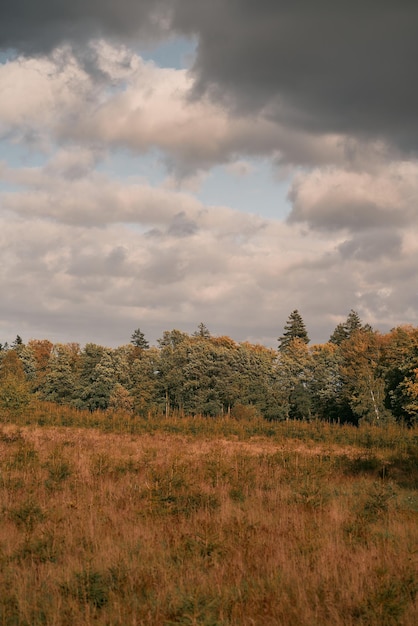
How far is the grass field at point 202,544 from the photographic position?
602 centimetres

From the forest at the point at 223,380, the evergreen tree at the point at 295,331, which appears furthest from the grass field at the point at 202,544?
the evergreen tree at the point at 295,331

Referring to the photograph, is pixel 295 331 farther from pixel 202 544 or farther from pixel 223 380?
pixel 202 544

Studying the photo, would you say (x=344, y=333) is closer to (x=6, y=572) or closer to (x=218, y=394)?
(x=218, y=394)

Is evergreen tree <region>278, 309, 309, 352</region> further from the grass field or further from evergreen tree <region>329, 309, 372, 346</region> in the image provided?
the grass field

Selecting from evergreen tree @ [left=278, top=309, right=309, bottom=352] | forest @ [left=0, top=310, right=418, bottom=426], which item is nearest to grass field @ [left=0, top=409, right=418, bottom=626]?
forest @ [left=0, top=310, right=418, bottom=426]

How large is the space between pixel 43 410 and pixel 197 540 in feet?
104

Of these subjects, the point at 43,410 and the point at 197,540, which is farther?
the point at 43,410

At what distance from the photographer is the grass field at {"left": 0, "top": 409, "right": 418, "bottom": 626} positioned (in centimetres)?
602

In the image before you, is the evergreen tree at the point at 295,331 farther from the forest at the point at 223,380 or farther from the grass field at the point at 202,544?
the grass field at the point at 202,544

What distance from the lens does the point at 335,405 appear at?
69.2m

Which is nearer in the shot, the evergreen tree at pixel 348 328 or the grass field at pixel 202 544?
the grass field at pixel 202 544

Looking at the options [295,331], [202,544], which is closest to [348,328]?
[295,331]

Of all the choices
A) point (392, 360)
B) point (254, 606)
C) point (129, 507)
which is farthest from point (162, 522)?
point (392, 360)

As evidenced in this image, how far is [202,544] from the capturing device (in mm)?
8148
